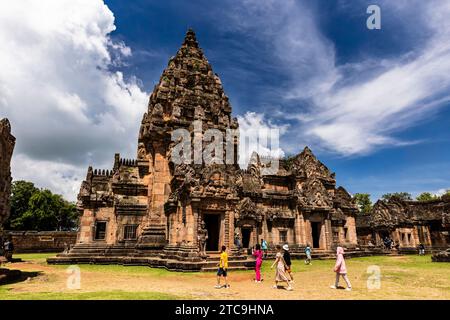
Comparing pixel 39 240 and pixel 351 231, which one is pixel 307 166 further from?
pixel 39 240

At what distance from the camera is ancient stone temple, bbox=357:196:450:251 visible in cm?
3347

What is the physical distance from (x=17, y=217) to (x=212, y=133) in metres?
43.2

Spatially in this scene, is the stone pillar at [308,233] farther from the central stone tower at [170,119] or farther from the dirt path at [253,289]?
the dirt path at [253,289]

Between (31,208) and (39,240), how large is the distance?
17.0m

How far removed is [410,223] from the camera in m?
34.6

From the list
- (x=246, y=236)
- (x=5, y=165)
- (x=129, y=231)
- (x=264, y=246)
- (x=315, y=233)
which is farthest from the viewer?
(x=315, y=233)

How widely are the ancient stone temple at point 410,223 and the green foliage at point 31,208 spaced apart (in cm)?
5034

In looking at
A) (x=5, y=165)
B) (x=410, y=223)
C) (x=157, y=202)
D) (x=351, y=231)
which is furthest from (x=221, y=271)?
(x=410, y=223)

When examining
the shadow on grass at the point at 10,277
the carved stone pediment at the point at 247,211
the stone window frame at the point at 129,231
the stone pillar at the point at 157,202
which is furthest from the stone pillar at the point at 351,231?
the shadow on grass at the point at 10,277

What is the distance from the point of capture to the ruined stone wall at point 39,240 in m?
33.3

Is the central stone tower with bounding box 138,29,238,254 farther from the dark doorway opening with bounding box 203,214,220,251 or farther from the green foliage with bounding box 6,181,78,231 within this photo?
the green foliage with bounding box 6,181,78,231
